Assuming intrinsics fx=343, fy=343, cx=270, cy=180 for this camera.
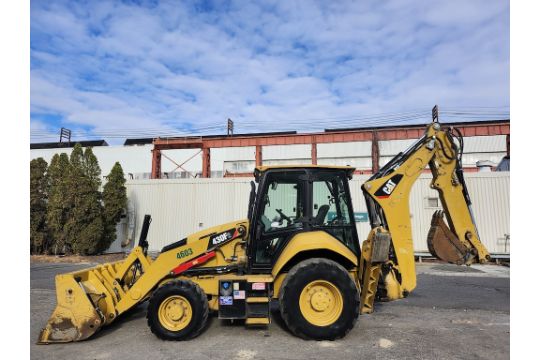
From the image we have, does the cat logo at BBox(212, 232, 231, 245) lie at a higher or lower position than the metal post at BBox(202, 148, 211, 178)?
lower

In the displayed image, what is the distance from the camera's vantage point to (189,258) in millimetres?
5109

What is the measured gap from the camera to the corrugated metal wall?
14.5m

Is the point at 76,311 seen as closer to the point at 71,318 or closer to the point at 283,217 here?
the point at 71,318

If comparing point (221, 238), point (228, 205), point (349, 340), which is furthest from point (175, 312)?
point (228, 205)

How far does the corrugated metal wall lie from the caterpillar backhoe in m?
9.71

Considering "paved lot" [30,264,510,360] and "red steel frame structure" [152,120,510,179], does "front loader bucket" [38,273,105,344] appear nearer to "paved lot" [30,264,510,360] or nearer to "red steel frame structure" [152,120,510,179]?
"paved lot" [30,264,510,360]

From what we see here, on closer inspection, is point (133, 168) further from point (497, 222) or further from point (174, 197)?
point (497, 222)

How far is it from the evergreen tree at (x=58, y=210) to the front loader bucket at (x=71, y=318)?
11.9 meters

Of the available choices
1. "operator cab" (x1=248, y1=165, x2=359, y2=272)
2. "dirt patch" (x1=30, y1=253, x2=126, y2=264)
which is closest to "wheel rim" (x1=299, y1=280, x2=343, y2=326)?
"operator cab" (x1=248, y1=165, x2=359, y2=272)

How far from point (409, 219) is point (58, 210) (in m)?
15.0

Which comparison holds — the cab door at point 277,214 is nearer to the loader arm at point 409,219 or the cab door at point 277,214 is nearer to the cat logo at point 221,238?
the cat logo at point 221,238

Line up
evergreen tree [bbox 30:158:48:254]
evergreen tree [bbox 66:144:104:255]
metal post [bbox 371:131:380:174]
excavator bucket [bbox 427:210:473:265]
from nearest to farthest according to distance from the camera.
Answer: excavator bucket [bbox 427:210:473:265] < evergreen tree [bbox 66:144:104:255] < evergreen tree [bbox 30:158:48:254] < metal post [bbox 371:131:380:174]

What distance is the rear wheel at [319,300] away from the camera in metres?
4.54

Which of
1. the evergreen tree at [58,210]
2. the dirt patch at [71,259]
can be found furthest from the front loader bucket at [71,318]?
the evergreen tree at [58,210]
